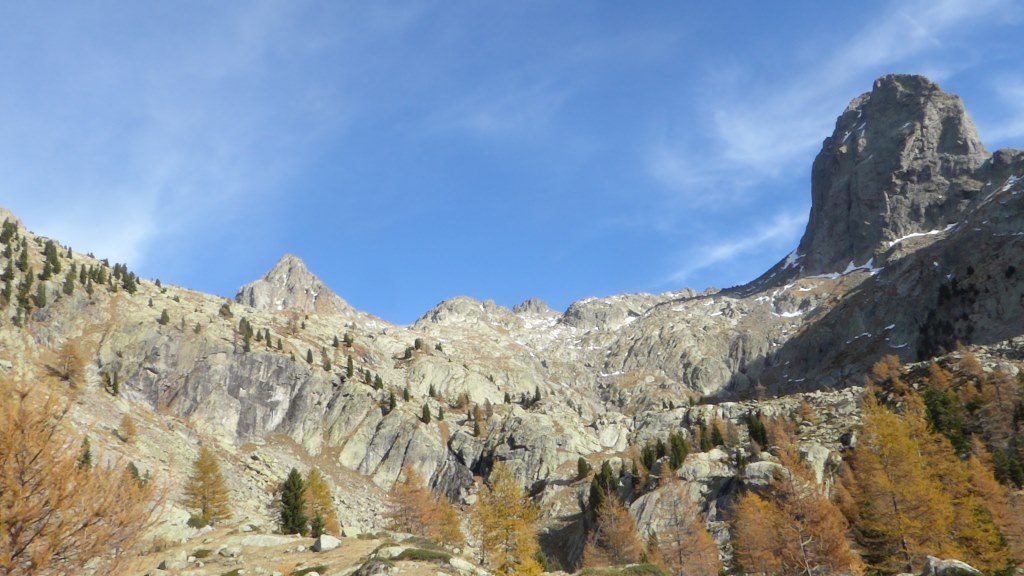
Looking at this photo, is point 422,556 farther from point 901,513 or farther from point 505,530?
point 901,513

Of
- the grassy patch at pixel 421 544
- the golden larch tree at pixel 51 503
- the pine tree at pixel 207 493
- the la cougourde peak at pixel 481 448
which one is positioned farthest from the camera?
the pine tree at pixel 207 493

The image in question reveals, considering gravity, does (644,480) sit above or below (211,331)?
below

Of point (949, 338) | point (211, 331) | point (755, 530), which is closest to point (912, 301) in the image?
point (949, 338)

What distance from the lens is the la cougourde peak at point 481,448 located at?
116ft

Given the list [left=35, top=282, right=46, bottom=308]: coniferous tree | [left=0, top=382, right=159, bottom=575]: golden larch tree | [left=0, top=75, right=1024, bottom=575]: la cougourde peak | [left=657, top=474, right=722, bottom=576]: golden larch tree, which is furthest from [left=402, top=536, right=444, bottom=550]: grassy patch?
[left=35, top=282, right=46, bottom=308]: coniferous tree

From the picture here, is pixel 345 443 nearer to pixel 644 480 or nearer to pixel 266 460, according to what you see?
pixel 266 460

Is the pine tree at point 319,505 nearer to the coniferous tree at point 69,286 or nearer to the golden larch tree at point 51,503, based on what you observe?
the golden larch tree at point 51,503

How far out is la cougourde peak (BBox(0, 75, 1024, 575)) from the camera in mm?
35281

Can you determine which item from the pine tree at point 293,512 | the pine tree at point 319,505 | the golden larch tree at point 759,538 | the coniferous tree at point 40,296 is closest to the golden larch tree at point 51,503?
the pine tree at point 293,512

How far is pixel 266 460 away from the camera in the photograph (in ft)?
333

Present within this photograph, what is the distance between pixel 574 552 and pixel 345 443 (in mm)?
59955

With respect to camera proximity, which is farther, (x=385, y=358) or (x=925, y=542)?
(x=385, y=358)

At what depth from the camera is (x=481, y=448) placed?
141625 mm

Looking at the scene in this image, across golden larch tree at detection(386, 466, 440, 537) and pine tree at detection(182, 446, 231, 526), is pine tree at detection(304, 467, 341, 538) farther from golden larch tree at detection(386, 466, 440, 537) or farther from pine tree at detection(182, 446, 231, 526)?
pine tree at detection(182, 446, 231, 526)
